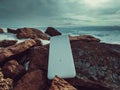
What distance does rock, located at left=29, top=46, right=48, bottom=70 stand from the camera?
243 inches

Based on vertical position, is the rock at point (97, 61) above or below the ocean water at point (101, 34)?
above

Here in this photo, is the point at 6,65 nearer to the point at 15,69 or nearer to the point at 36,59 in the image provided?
the point at 15,69

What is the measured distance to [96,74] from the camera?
19.6ft

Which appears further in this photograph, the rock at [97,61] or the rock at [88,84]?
the rock at [97,61]

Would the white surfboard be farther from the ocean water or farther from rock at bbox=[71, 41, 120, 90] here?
the ocean water

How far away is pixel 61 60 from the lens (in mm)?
5828

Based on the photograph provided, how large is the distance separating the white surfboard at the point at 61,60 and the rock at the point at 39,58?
0.37 meters

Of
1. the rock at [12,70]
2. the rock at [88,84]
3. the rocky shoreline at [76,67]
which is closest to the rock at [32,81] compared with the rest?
the rocky shoreline at [76,67]

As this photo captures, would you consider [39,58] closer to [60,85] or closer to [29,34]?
[60,85]

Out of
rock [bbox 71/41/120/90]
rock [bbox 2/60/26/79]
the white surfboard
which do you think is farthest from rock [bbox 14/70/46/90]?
rock [bbox 71/41/120/90]

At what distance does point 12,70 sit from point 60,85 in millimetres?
1593

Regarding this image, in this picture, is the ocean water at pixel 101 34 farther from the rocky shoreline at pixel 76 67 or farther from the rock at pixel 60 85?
the rock at pixel 60 85

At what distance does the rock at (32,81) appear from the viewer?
214 inches


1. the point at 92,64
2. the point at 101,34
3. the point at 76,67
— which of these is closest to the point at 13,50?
the point at 76,67
